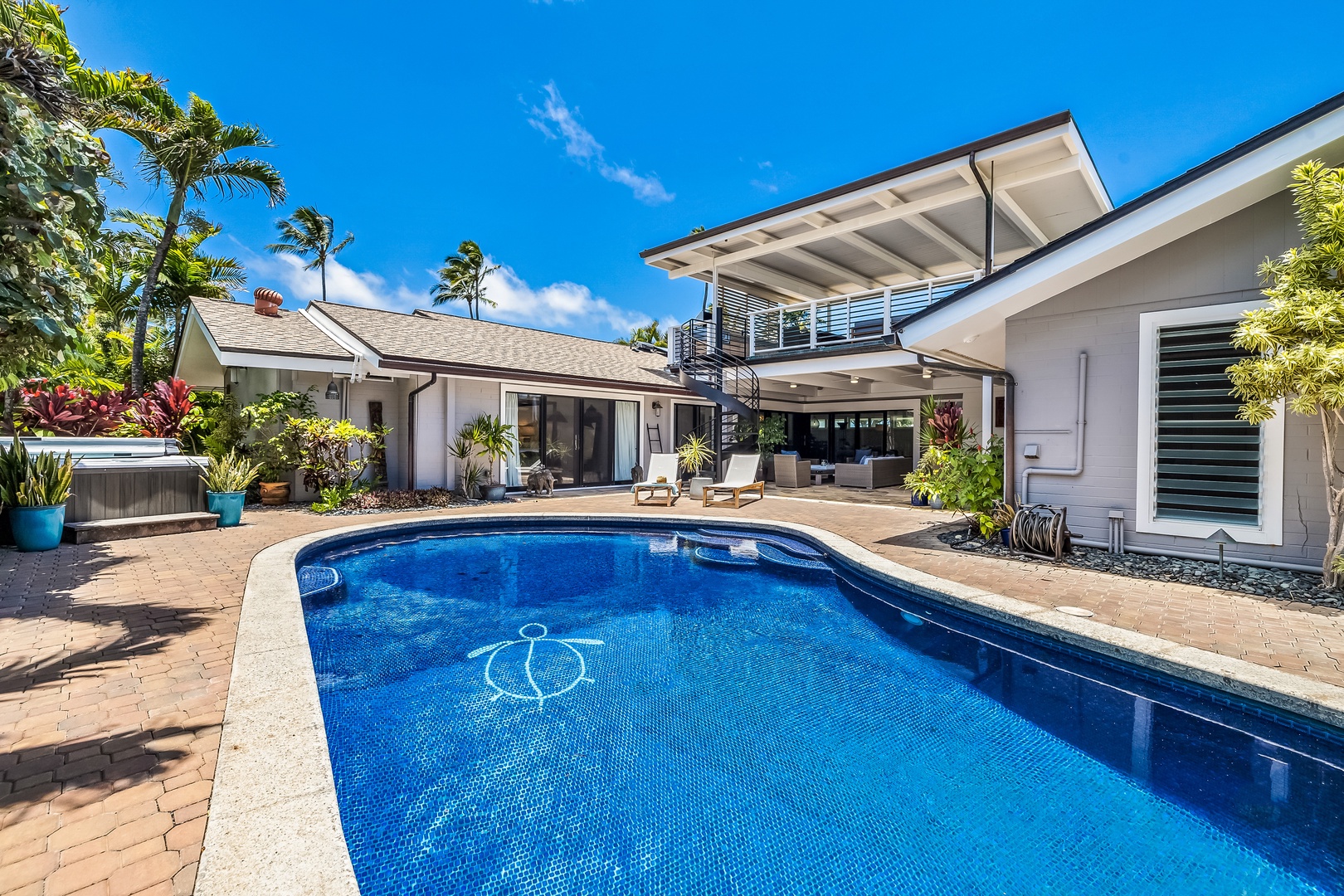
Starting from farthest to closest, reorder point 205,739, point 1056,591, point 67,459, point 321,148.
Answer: point 321,148 → point 67,459 → point 1056,591 → point 205,739

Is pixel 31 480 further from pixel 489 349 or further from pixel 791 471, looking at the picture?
pixel 791 471

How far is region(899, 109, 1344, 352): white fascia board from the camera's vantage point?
5.32 meters

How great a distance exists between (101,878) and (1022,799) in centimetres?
374

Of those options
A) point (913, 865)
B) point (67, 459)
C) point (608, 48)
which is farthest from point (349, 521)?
point (608, 48)

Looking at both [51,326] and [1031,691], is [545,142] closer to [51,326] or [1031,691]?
[51,326]

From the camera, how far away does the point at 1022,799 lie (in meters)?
2.90

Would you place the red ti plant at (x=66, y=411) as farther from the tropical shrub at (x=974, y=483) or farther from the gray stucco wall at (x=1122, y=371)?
the gray stucco wall at (x=1122, y=371)

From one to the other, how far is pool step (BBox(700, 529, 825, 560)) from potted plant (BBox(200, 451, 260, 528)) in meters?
7.36

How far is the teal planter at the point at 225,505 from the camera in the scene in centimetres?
898

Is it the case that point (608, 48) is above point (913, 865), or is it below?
above

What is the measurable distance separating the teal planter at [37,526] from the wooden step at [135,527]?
21.6 inches

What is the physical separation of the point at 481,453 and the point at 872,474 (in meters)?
9.89

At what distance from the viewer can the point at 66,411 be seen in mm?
10727

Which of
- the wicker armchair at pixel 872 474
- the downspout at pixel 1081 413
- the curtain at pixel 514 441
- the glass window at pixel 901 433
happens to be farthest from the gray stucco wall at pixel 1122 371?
the glass window at pixel 901 433
